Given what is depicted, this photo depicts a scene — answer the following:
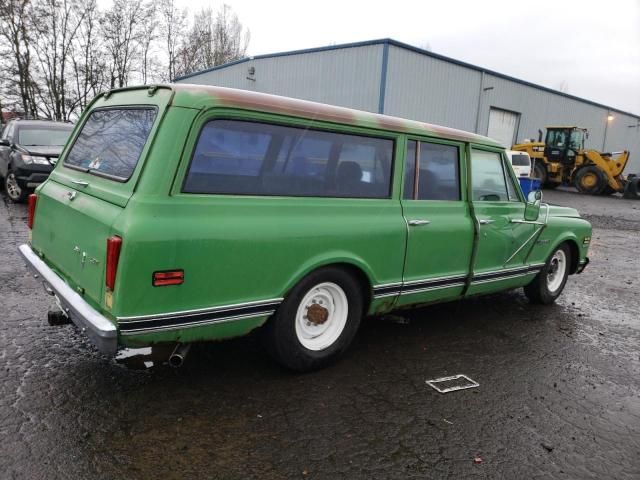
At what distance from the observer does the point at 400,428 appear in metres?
2.84

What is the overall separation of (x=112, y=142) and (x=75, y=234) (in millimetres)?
685

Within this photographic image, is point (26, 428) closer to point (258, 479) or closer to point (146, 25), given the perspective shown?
point (258, 479)

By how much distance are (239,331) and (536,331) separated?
312 cm

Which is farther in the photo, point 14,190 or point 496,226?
point 14,190

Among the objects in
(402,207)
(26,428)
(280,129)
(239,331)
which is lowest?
(26,428)

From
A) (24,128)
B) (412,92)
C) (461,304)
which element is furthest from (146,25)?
(461,304)

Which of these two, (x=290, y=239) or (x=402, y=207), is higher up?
(x=402, y=207)

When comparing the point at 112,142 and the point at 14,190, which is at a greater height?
the point at 112,142

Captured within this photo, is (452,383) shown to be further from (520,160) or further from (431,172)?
(520,160)

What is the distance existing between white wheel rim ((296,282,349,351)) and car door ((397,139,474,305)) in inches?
23.0

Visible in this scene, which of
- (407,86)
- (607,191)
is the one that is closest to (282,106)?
(407,86)

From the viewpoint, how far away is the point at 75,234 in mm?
2977

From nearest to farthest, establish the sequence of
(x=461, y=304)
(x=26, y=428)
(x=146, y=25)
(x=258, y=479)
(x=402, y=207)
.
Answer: (x=258, y=479) → (x=26, y=428) → (x=402, y=207) → (x=461, y=304) → (x=146, y=25)

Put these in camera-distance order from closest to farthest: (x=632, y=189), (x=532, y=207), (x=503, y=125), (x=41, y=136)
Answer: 1. (x=532, y=207)
2. (x=41, y=136)
3. (x=632, y=189)
4. (x=503, y=125)
